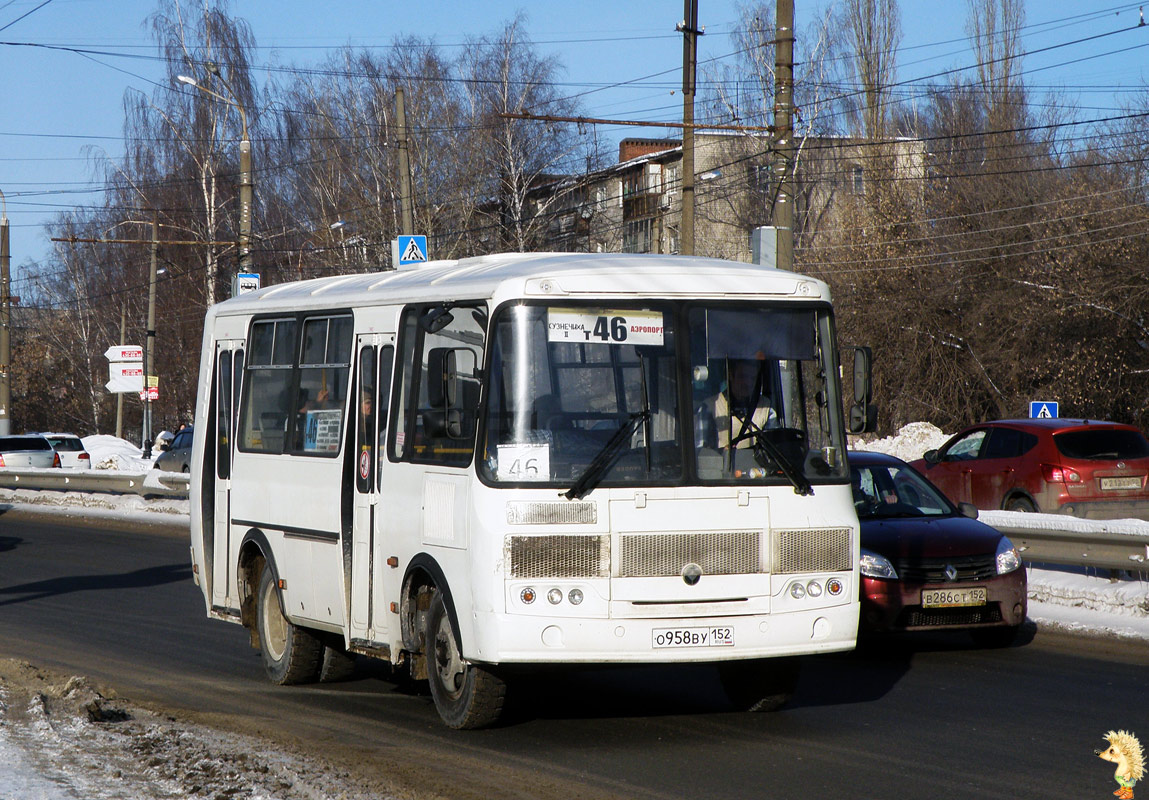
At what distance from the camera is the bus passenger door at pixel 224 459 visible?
10711 millimetres

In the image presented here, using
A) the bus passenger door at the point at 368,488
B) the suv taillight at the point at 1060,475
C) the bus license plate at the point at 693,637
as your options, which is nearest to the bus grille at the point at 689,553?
the bus license plate at the point at 693,637

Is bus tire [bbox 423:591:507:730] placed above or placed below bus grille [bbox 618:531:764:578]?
below

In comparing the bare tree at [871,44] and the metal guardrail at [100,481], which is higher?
the bare tree at [871,44]

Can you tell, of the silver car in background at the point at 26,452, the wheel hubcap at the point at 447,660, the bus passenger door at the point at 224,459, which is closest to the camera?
the wheel hubcap at the point at 447,660

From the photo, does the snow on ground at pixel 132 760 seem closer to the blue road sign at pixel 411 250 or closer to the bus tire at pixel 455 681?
the bus tire at pixel 455 681

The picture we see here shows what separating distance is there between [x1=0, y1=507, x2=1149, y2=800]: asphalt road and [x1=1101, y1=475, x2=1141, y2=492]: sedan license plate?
7.92 meters

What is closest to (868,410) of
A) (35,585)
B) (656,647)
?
(656,647)

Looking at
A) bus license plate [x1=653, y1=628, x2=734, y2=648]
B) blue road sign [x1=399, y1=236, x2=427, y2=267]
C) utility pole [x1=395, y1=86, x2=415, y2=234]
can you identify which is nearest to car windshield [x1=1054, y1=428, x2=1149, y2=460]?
blue road sign [x1=399, y1=236, x2=427, y2=267]

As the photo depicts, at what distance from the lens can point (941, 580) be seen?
10.7 meters

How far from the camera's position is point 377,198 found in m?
49.8

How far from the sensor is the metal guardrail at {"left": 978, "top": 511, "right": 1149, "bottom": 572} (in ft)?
40.0

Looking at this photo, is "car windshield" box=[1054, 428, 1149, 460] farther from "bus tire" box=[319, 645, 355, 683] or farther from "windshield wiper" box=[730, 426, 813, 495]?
"windshield wiper" box=[730, 426, 813, 495]

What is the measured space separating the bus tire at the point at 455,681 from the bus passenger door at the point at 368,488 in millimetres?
622


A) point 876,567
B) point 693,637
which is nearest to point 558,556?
point 693,637
